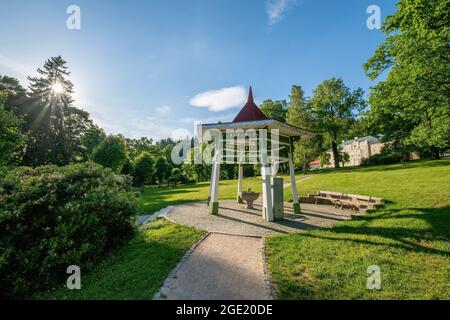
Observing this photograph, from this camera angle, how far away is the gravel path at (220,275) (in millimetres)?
3662

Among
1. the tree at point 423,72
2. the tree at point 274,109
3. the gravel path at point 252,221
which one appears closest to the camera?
the gravel path at point 252,221

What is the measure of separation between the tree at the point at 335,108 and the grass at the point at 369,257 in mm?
29450

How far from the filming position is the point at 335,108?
36.4 m

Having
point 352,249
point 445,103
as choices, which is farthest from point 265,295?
point 445,103

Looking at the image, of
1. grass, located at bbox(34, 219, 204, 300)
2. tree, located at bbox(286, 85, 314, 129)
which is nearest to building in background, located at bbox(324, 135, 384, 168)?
tree, located at bbox(286, 85, 314, 129)

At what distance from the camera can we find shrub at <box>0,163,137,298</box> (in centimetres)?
406

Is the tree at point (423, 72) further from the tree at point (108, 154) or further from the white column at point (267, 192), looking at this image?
the tree at point (108, 154)

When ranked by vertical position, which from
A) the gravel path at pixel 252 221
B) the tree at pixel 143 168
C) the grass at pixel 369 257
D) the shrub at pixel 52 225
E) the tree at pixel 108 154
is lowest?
the grass at pixel 369 257

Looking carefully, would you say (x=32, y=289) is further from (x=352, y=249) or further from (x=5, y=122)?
(x=5, y=122)

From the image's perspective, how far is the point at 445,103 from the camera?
8875mm

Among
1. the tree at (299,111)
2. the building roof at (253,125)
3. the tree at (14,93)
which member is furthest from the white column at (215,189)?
the tree at (14,93)

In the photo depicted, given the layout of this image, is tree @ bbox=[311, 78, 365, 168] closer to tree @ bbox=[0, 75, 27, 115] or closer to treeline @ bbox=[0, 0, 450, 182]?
treeline @ bbox=[0, 0, 450, 182]

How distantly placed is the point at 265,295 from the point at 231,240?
111 inches

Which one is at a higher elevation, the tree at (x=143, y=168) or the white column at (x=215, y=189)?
the tree at (x=143, y=168)
